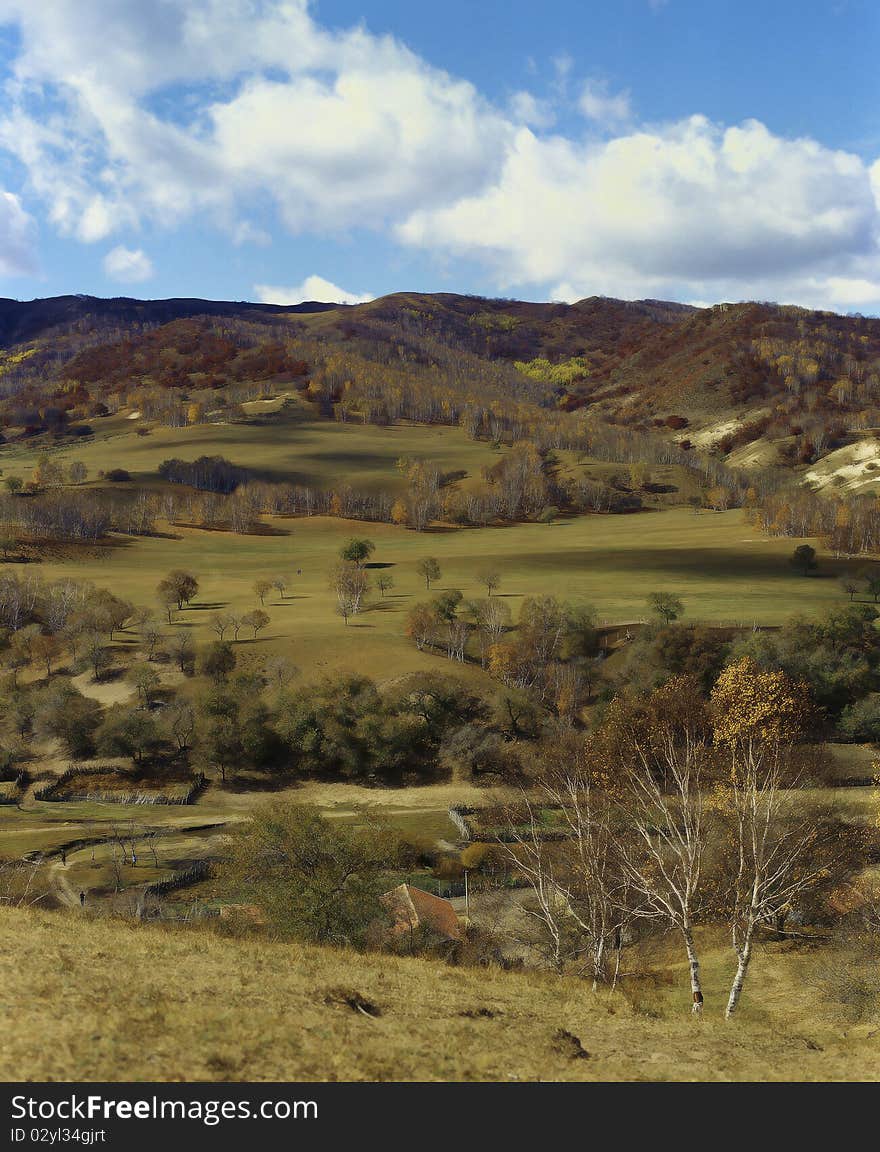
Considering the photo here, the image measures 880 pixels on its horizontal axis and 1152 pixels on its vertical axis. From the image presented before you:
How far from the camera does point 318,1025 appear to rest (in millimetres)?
15609

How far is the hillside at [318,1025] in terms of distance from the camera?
1345 cm

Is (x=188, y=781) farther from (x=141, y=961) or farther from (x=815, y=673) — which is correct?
(x=815, y=673)

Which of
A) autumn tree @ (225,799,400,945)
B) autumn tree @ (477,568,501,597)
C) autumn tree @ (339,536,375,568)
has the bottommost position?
autumn tree @ (225,799,400,945)

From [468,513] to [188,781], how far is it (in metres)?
124

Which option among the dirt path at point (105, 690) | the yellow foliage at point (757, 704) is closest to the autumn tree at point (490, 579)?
the yellow foliage at point (757, 704)

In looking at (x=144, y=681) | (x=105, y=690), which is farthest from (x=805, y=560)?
(x=105, y=690)

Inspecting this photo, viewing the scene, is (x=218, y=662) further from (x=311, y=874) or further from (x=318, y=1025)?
(x=318, y=1025)

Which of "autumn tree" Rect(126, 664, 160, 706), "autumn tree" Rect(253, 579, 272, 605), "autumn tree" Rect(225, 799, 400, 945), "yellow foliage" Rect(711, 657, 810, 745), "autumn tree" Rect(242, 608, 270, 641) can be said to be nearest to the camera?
"autumn tree" Rect(225, 799, 400, 945)

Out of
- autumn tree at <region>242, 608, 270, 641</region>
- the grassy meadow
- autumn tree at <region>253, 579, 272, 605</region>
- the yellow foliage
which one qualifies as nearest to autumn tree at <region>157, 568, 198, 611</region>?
the grassy meadow

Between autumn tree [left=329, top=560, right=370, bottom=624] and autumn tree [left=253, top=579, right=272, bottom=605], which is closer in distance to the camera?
autumn tree [left=329, top=560, right=370, bottom=624]

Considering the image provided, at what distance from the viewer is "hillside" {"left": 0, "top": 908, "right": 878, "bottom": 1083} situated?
13.4 m

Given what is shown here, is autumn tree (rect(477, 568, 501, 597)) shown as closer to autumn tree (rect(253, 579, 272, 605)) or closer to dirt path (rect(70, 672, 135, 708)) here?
autumn tree (rect(253, 579, 272, 605))
